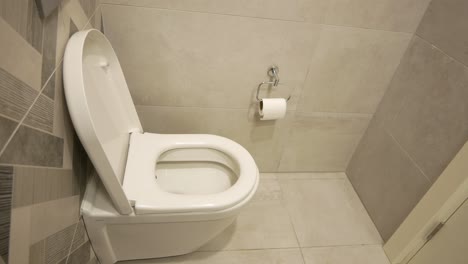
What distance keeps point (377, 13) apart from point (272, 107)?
0.56 m

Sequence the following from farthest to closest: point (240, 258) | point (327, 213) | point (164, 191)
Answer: point (327, 213), point (240, 258), point (164, 191)

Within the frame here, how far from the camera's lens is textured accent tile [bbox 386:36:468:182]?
105 cm

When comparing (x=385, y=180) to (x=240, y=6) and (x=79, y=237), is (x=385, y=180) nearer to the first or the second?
(x=240, y=6)

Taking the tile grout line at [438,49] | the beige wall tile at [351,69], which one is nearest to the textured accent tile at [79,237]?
the beige wall tile at [351,69]

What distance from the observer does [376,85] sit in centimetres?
137

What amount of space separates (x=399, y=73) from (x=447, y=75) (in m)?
A: 0.24

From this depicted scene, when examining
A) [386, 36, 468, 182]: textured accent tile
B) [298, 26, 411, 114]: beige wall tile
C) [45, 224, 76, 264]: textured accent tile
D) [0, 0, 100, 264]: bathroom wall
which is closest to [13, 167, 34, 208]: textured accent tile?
[0, 0, 100, 264]: bathroom wall

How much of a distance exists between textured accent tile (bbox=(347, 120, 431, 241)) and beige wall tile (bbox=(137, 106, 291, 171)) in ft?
1.56

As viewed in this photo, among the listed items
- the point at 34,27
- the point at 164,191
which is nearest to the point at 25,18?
the point at 34,27

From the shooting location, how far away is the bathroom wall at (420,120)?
1054mm

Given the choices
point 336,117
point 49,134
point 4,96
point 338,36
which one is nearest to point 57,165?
point 49,134

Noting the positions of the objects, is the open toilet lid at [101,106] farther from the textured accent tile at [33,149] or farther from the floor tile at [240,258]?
the floor tile at [240,258]

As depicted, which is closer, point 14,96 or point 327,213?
point 14,96

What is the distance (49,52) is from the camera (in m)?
0.59
